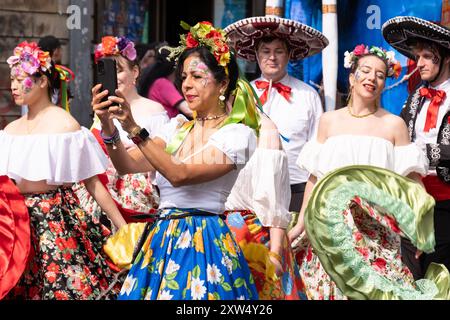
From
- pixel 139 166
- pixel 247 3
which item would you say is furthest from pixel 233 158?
pixel 247 3

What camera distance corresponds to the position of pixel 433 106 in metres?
8.00

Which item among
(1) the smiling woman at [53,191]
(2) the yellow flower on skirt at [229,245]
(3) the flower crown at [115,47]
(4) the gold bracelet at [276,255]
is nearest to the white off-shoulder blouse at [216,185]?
(2) the yellow flower on skirt at [229,245]

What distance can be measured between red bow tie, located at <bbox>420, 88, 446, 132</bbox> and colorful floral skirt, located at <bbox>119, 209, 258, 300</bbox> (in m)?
2.75

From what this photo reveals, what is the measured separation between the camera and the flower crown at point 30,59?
7434 mm

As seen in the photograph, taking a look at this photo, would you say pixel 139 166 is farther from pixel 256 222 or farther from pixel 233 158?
pixel 256 222

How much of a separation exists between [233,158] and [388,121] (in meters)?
2.08

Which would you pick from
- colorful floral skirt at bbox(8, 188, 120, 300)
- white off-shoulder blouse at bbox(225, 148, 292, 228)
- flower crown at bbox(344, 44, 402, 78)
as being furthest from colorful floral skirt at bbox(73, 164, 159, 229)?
white off-shoulder blouse at bbox(225, 148, 292, 228)

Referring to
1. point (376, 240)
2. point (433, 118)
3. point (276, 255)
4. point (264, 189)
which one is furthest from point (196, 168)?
point (433, 118)

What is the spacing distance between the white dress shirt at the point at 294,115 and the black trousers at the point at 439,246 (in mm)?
1042

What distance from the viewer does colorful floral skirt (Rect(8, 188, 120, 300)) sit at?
7.04 m

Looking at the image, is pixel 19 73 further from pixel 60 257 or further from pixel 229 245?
pixel 229 245

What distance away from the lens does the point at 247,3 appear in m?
13.4
